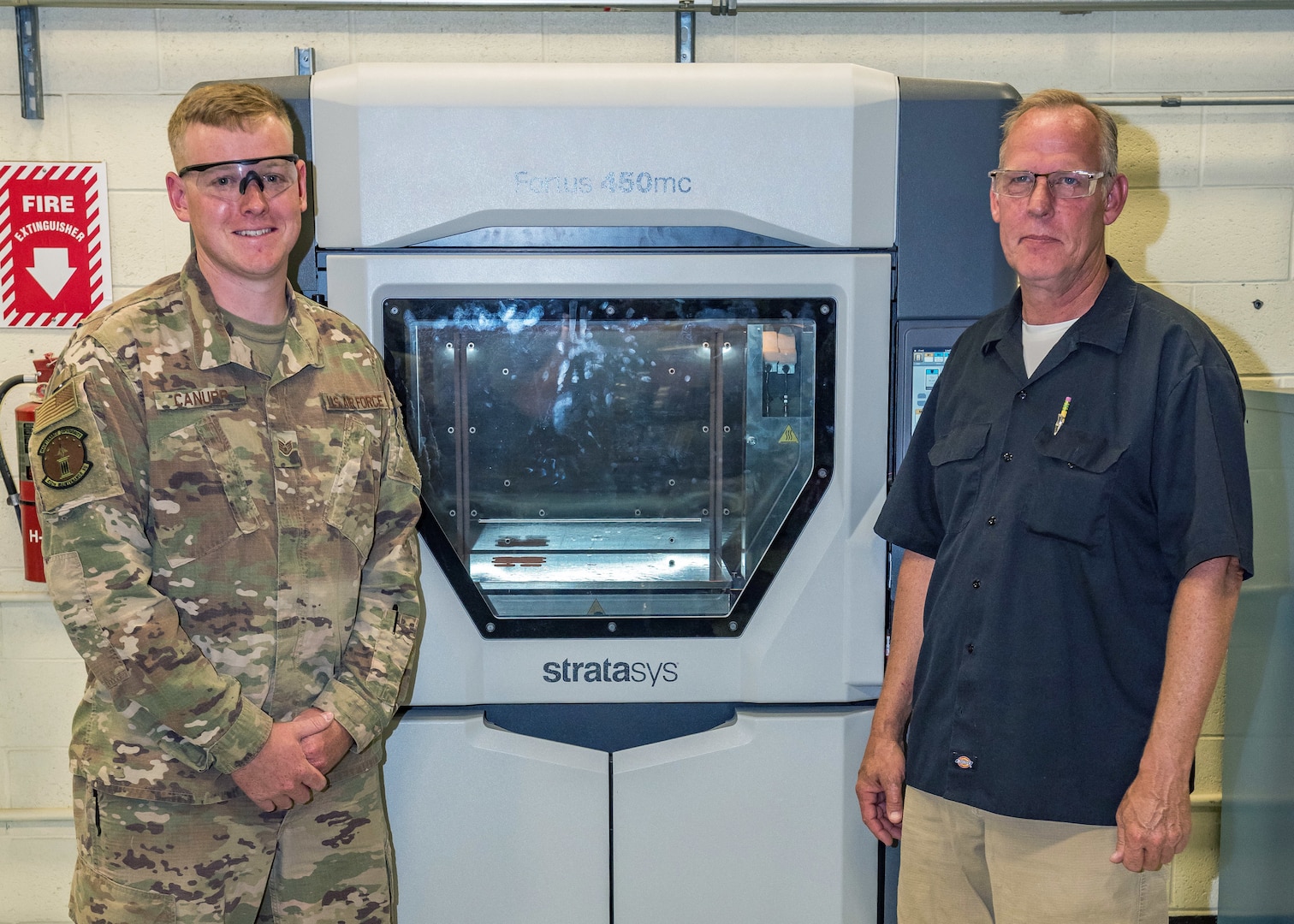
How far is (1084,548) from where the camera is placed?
130cm

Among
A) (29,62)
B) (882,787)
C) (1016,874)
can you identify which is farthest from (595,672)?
(29,62)

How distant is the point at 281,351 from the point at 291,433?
0.40 feet

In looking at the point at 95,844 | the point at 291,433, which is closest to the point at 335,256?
the point at 291,433

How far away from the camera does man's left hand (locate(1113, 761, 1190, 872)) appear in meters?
1.22

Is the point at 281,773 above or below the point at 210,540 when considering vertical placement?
below

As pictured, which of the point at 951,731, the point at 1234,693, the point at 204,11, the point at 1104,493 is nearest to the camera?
the point at 1104,493

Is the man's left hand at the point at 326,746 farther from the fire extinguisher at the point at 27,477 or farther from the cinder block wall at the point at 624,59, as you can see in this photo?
the cinder block wall at the point at 624,59

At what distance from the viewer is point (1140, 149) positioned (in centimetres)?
253

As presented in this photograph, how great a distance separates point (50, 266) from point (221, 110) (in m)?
1.44

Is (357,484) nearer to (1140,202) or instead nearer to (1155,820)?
(1155,820)

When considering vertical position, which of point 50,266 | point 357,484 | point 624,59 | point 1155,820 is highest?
point 624,59

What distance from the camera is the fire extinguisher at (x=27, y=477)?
2246 millimetres

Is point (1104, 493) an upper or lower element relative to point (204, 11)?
lower

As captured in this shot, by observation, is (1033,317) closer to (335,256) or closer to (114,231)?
(335,256)
